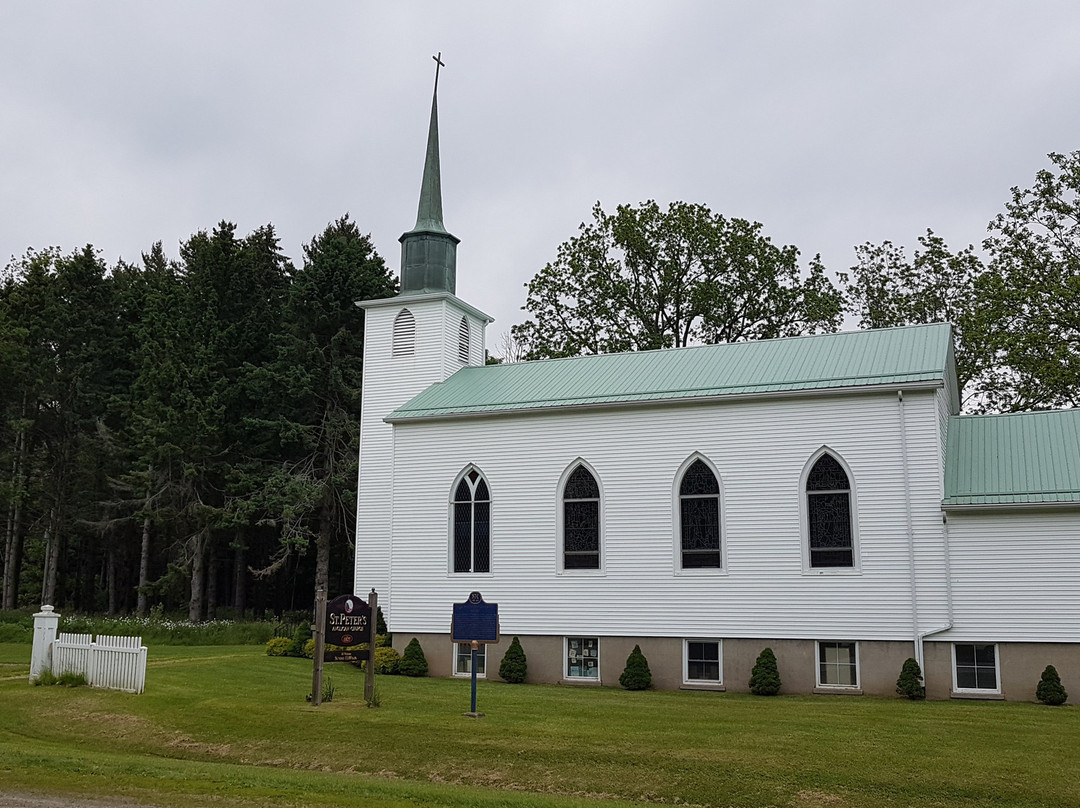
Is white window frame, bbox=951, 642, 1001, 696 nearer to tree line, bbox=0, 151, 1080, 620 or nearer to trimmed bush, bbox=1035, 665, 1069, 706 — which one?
trimmed bush, bbox=1035, 665, 1069, 706

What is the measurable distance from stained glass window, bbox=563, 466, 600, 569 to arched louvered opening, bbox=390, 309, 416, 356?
25.7 ft

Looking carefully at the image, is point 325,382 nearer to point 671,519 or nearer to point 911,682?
point 671,519

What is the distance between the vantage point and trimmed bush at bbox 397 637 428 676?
26.8 m

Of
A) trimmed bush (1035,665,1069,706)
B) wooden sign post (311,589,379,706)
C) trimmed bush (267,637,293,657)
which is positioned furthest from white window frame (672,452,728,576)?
trimmed bush (267,637,293,657)

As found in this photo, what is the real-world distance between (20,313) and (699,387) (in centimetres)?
3638

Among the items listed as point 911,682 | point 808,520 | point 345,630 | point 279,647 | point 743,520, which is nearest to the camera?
point 345,630

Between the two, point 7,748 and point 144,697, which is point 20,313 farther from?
point 7,748

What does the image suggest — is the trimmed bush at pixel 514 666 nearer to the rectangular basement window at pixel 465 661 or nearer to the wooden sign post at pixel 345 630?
the rectangular basement window at pixel 465 661

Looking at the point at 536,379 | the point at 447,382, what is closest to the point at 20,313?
the point at 447,382

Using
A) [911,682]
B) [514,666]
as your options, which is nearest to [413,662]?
[514,666]

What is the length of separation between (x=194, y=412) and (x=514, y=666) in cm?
2106

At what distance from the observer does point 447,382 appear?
1206 inches

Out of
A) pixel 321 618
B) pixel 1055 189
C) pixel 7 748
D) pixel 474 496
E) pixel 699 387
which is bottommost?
pixel 7 748

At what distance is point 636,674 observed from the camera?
24.4 m
